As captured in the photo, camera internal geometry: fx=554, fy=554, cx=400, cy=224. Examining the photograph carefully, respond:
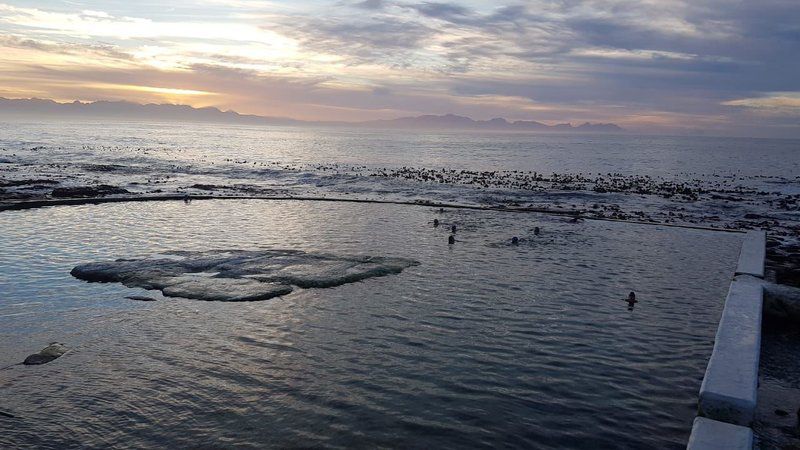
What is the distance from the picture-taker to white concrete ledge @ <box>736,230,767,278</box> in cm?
2009

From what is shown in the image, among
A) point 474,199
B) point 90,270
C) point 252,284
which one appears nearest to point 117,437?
point 252,284

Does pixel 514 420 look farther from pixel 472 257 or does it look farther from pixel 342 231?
pixel 342 231

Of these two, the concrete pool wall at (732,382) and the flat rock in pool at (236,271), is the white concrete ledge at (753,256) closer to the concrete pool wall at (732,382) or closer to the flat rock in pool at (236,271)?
the concrete pool wall at (732,382)

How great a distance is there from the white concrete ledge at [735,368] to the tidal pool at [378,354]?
926mm

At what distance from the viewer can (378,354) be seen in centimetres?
1374

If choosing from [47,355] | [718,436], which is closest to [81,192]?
[47,355]

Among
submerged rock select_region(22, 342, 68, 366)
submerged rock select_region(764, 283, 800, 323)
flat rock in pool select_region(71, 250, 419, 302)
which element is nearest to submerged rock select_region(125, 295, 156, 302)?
flat rock in pool select_region(71, 250, 419, 302)

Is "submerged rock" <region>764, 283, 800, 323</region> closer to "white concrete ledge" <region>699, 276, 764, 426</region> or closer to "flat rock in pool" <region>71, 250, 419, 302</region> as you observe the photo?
"white concrete ledge" <region>699, 276, 764, 426</region>

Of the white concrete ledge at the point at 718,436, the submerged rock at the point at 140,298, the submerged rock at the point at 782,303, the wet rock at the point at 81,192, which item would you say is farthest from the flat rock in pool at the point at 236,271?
the wet rock at the point at 81,192

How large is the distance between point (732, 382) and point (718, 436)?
201 cm

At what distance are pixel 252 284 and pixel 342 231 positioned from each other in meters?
11.1

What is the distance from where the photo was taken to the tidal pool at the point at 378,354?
10.5m

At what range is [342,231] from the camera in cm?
3000

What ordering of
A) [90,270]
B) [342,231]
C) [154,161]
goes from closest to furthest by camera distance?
[90,270]
[342,231]
[154,161]
